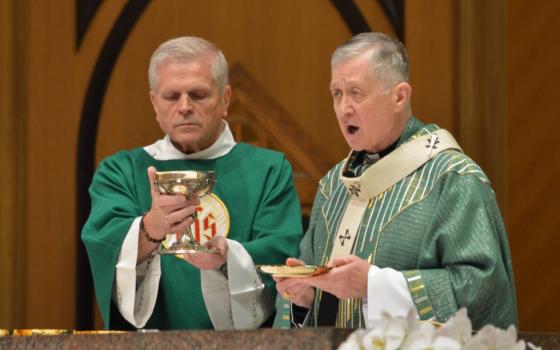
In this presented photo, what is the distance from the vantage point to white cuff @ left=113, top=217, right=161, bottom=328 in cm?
412

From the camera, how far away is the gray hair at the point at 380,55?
3867 millimetres

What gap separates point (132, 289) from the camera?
4125 millimetres

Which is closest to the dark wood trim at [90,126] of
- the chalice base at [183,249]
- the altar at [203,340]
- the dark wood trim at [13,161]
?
the dark wood trim at [13,161]

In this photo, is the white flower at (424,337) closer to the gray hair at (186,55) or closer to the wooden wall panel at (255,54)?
the gray hair at (186,55)

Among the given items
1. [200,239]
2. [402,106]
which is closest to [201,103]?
[200,239]

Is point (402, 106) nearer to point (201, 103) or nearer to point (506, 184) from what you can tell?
point (201, 103)

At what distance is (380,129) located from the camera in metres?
3.89

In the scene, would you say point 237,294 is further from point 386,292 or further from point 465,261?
point 465,261

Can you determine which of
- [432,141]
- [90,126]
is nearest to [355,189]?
[432,141]

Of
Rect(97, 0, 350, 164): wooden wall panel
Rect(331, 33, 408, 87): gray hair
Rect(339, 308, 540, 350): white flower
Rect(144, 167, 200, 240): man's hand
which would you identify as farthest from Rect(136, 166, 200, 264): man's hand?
Rect(339, 308, 540, 350): white flower

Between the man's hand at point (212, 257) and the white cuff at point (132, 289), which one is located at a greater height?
the man's hand at point (212, 257)

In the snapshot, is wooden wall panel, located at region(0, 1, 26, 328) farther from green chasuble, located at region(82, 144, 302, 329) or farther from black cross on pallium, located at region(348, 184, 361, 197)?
black cross on pallium, located at region(348, 184, 361, 197)

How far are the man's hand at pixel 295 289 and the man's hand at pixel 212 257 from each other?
0.91 feet

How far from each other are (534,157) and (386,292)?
1.87m
